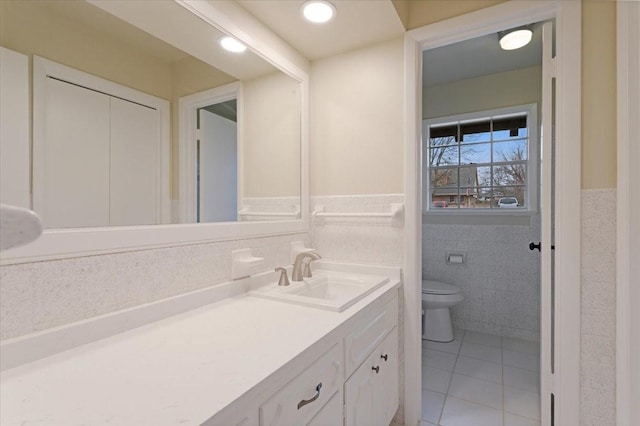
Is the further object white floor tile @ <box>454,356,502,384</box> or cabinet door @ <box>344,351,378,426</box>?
white floor tile @ <box>454,356,502,384</box>

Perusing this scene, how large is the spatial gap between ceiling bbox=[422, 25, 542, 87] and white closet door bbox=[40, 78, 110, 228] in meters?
2.14

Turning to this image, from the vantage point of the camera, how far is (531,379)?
6.60 feet

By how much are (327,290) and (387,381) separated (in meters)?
0.50

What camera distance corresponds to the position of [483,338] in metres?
2.63

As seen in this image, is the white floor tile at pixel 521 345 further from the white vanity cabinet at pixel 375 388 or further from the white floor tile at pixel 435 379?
the white vanity cabinet at pixel 375 388

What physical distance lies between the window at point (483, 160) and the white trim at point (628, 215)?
167 cm

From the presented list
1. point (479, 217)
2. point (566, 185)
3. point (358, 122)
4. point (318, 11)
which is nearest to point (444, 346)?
point (479, 217)

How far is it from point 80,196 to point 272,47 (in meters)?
1.17

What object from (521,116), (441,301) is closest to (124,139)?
(441,301)

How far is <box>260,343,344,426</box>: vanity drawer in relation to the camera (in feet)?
2.35

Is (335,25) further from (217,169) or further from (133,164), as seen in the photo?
(133,164)

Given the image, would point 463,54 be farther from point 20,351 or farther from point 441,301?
point 20,351

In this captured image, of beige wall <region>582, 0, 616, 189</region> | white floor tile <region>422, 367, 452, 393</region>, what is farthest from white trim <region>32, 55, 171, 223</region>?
white floor tile <region>422, 367, 452, 393</region>

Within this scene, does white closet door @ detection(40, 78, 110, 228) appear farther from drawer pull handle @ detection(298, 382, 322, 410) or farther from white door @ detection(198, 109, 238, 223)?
drawer pull handle @ detection(298, 382, 322, 410)
